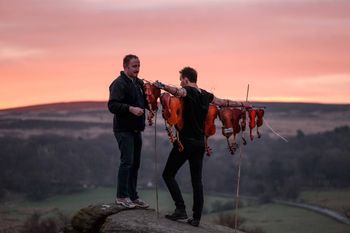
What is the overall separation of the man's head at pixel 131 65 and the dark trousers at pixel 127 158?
1.16 m

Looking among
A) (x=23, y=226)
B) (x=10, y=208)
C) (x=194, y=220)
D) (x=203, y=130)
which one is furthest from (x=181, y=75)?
(x=10, y=208)

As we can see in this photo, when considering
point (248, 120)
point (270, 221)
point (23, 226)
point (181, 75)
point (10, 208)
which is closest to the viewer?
point (181, 75)

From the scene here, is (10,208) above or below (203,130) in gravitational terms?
below

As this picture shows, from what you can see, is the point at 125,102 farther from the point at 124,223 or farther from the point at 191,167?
the point at 124,223

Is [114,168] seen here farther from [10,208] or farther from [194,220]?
[194,220]

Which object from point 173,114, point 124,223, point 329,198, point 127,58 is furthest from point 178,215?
point 329,198

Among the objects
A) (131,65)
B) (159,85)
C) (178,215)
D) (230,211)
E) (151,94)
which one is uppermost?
(131,65)

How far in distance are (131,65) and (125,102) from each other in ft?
2.36

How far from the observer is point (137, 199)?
1504 cm

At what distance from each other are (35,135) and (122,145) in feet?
354

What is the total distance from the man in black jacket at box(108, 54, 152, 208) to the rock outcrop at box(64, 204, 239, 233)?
0.70 meters

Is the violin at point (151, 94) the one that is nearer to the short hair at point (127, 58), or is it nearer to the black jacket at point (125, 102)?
the black jacket at point (125, 102)

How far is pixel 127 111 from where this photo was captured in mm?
13773

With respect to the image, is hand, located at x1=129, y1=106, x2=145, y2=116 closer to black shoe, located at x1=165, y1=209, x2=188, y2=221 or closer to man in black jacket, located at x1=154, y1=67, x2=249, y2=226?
man in black jacket, located at x1=154, y1=67, x2=249, y2=226
